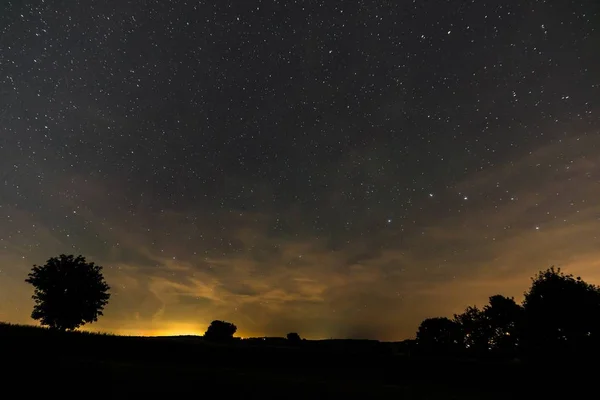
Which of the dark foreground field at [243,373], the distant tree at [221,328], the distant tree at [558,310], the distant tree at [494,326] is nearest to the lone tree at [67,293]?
the dark foreground field at [243,373]

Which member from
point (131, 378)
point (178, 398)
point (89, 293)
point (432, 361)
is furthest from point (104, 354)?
point (89, 293)

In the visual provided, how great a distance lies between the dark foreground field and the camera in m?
10.1

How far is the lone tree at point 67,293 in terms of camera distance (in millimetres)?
44625

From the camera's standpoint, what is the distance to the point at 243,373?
15.0m

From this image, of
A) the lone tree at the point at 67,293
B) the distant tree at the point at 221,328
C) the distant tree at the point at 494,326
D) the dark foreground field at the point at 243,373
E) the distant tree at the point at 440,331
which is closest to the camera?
the dark foreground field at the point at 243,373

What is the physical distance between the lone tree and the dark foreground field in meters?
28.0

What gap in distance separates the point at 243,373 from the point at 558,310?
59.8 m

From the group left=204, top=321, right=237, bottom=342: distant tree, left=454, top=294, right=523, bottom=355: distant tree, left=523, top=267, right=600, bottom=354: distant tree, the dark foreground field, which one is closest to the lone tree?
the dark foreground field

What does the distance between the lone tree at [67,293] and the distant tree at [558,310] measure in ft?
212

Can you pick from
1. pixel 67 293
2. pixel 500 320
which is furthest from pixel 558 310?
pixel 67 293

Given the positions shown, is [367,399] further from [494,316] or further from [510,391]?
[494,316]

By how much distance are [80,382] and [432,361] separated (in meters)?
22.1

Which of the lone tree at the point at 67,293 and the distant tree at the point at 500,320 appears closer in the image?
the lone tree at the point at 67,293

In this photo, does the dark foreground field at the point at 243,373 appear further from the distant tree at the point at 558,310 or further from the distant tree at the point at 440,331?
the distant tree at the point at 440,331
